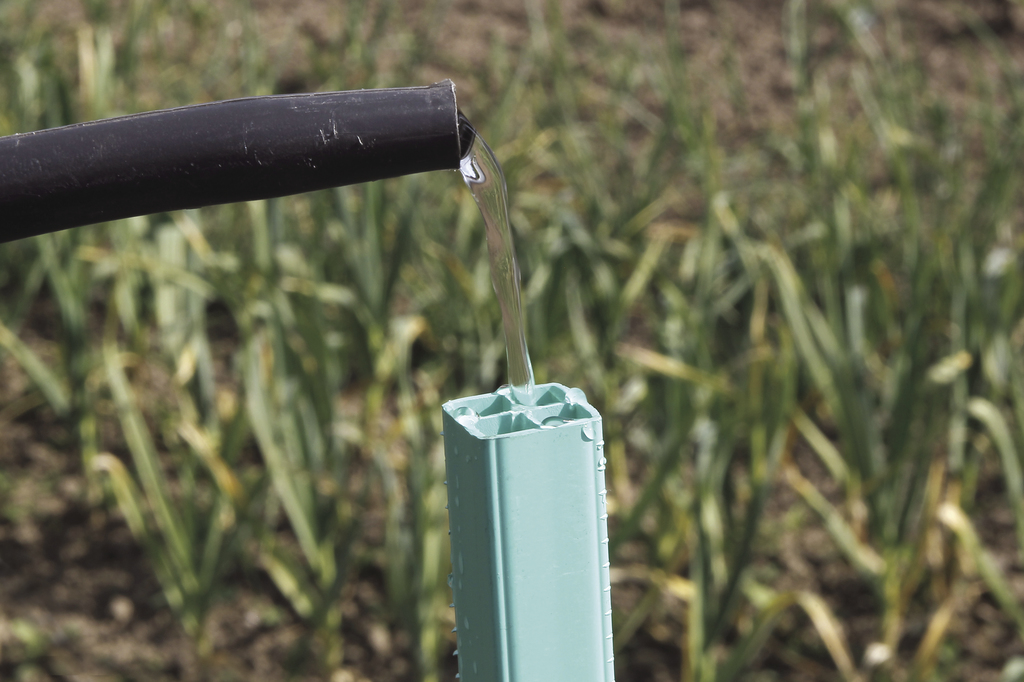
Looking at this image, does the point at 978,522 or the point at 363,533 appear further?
the point at 978,522

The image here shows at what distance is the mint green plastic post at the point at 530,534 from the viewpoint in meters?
0.32

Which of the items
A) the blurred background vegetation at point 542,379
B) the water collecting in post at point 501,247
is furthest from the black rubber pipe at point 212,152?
the blurred background vegetation at point 542,379

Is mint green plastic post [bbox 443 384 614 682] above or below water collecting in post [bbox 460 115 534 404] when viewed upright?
below

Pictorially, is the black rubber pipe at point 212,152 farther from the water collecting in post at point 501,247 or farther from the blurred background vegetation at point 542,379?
the blurred background vegetation at point 542,379

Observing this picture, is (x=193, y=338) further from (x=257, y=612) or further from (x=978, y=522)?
(x=978, y=522)

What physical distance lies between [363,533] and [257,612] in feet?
0.64

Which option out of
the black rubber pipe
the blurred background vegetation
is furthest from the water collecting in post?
the blurred background vegetation

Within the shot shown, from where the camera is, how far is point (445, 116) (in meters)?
0.34

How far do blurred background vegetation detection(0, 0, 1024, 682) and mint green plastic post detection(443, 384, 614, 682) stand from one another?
85 cm

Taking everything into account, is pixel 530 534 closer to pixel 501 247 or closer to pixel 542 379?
pixel 501 247

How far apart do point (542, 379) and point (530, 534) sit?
1.15m

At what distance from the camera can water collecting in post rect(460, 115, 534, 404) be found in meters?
0.38

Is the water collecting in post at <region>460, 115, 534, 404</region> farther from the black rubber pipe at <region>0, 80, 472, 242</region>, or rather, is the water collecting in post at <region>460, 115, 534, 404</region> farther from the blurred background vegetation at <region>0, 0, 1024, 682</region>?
the blurred background vegetation at <region>0, 0, 1024, 682</region>

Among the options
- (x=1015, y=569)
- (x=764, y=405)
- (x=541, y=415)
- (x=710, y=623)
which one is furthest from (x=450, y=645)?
(x=541, y=415)
